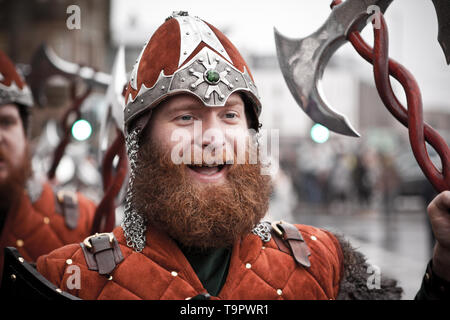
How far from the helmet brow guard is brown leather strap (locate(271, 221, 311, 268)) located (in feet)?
1.81

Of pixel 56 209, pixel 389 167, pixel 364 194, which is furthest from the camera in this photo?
pixel 364 194

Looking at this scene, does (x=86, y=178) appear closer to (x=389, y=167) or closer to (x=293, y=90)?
(x=389, y=167)

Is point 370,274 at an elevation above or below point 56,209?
above

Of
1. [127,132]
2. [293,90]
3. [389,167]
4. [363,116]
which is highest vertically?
[293,90]

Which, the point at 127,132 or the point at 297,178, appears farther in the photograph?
the point at 297,178

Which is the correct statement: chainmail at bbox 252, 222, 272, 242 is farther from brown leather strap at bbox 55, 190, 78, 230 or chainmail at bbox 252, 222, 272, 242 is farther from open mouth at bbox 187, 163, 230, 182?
brown leather strap at bbox 55, 190, 78, 230

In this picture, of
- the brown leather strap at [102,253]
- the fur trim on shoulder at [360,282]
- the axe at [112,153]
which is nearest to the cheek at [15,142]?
the axe at [112,153]

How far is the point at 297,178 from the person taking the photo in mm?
20859

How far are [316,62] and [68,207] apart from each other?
2.36 m

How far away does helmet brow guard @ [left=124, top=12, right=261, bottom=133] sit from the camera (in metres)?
2.10

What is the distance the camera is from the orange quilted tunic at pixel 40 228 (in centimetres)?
342

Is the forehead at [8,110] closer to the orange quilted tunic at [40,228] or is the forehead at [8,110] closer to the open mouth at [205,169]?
the orange quilted tunic at [40,228]
